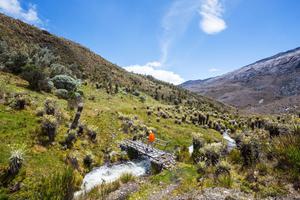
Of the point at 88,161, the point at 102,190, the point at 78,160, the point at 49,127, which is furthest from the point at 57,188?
the point at 49,127

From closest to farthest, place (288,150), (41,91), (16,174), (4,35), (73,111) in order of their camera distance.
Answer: (288,150)
(16,174)
(73,111)
(41,91)
(4,35)

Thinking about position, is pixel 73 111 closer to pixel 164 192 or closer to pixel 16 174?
pixel 16 174

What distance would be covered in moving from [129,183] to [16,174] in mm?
6753

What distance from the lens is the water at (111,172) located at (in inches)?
676

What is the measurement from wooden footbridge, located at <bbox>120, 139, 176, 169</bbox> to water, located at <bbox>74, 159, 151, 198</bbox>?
694 mm

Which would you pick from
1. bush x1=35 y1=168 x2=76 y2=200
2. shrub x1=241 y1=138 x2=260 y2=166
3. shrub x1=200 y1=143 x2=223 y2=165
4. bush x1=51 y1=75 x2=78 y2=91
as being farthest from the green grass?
bush x1=51 y1=75 x2=78 y2=91

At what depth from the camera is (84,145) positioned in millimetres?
21547

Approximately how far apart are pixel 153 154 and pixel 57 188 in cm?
1137

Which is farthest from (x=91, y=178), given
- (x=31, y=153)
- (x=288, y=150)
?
(x=288, y=150)

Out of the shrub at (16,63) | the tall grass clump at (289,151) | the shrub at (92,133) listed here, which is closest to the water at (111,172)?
the shrub at (92,133)

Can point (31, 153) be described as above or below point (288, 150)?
below

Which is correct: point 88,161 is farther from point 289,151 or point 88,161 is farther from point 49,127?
point 289,151

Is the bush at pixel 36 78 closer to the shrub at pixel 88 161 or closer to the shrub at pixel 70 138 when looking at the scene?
the shrub at pixel 70 138

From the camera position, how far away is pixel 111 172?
1969 cm
